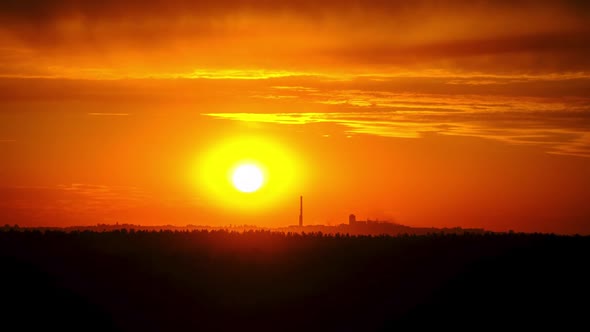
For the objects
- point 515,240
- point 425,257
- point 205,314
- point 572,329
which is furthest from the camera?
point 515,240

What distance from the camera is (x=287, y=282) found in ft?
158

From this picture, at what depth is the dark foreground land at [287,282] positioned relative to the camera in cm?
4319

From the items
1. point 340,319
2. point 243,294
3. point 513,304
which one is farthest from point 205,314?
point 513,304

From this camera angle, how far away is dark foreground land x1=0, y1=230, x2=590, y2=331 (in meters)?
43.2

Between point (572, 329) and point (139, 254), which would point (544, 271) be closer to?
point (572, 329)

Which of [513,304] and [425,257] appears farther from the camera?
[425,257]

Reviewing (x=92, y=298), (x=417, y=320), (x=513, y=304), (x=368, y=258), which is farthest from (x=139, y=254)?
(x=513, y=304)

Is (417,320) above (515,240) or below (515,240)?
below

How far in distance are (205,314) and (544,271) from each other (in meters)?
15.8

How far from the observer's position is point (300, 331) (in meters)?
42.6

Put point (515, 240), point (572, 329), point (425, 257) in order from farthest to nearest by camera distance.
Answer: point (515, 240), point (425, 257), point (572, 329)

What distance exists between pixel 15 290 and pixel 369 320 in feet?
50.1

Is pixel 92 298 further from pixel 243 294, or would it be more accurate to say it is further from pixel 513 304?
pixel 513 304

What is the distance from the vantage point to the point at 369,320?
4362 centimetres
